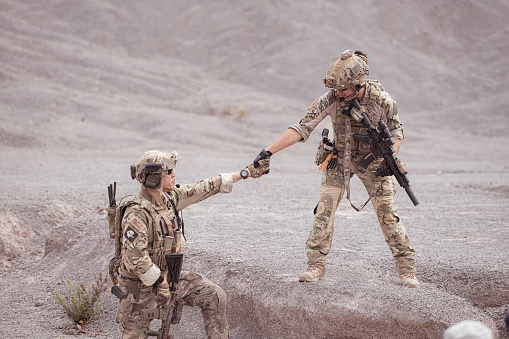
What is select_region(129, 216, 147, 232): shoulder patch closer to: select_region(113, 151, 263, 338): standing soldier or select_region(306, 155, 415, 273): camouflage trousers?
select_region(113, 151, 263, 338): standing soldier

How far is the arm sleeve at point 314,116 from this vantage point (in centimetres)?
538

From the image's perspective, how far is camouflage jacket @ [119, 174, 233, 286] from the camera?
4.18m

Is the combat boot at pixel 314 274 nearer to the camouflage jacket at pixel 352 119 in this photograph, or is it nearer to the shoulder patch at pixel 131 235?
the camouflage jacket at pixel 352 119

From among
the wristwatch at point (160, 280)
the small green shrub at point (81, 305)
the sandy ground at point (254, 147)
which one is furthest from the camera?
the small green shrub at point (81, 305)

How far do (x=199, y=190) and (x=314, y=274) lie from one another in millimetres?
1578

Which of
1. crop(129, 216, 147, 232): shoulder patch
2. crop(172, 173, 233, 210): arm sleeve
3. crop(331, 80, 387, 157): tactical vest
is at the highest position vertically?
crop(331, 80, 387, 157): tactical vest

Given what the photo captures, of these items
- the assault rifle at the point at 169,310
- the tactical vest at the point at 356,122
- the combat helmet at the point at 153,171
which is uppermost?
the tactical vest at the point at 356,122

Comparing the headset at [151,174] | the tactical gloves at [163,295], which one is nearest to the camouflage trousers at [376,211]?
the tactical gloves at [163,295]

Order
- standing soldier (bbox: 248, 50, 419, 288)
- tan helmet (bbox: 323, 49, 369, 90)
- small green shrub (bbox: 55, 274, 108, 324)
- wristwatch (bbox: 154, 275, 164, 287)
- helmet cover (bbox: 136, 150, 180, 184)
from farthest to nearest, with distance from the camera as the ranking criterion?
small green shrub (bbox: 55, 274, 108, 324) < standing soldier (bbox: 248, 50, 419, 288) < tan helmet (bbox: 323, 49, 369, 90) < helmet cover (bbox: 136, 150, 180, 184) < wristwatch (bbox: 154, 275, 164, 287)

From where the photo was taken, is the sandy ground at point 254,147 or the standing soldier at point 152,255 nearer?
the standing soldier at point 152,255

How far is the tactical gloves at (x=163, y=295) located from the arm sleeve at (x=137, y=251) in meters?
0.14

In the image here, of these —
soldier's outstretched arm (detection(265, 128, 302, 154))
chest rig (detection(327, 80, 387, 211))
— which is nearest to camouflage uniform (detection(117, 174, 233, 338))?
soldier's outstretched arm (detection(265, 128, 302, 154))

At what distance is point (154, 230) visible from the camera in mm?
4348

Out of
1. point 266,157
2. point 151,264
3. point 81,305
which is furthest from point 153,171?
point 81,305
